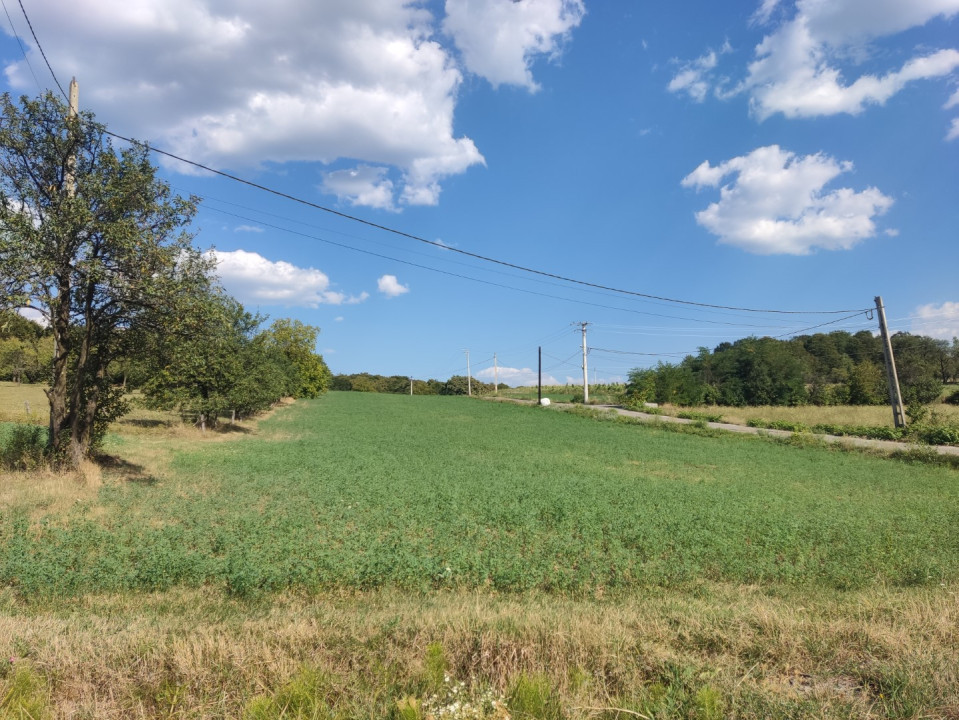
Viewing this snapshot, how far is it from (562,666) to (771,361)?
3204 inches

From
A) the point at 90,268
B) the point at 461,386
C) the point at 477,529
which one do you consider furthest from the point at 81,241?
the point at 461,386

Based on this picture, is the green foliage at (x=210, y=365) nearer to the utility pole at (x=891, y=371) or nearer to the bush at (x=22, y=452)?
the bush at (x=22, y=452)

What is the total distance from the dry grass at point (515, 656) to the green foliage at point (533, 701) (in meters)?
0.12

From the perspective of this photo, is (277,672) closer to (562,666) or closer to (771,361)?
(562,666)

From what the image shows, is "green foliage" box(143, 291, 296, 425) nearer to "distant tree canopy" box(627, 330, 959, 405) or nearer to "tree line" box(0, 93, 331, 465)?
"tree line" box(0, 93, 331, 465)

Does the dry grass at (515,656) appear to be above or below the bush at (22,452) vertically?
below

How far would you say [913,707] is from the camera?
3650 mm

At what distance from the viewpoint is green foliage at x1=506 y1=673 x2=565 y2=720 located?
3600mm

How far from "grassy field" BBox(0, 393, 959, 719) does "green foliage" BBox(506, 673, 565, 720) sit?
2 centimetres

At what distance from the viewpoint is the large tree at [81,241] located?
12.9 meters

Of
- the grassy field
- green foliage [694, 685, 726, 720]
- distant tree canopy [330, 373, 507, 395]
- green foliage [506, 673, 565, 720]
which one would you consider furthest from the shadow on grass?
distant tree canopy [330, 373, 507, 395]

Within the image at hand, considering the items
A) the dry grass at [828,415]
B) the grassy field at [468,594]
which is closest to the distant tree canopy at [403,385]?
the dry grass at [828,415]

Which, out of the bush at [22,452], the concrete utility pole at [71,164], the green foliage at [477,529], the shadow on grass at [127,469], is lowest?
the green foliage at [477,529]

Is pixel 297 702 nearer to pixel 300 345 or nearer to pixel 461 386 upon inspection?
pixel 300 345
